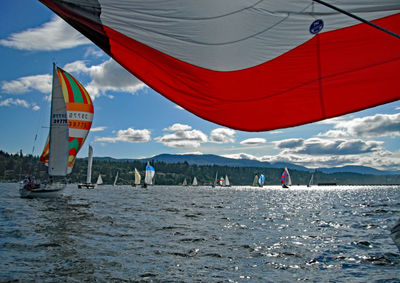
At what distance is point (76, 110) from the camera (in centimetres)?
4759

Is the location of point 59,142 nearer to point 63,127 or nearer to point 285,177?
point 63,127

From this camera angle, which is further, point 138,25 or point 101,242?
point 101,242

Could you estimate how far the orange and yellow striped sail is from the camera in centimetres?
4722

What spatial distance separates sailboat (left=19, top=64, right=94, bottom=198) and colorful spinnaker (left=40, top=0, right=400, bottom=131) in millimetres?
41598

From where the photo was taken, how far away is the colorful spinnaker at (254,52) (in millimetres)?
2992

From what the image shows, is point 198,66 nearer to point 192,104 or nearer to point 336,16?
point 192,104

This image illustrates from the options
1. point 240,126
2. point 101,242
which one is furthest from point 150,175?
point 240,126

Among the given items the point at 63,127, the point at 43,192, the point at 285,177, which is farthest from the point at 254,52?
the point at 285,177

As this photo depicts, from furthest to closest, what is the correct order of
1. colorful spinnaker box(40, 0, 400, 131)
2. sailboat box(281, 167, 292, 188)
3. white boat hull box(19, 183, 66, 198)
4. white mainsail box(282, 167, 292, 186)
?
sailboat box(281, 167, 292, 188)
white mainsail box(282, 167, 292, 186)
white boat hull box(19, 183, 66, 198)
colorful spinnaker box(40, 0, 400, 131)

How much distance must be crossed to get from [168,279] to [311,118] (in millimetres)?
7691

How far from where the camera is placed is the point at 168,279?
9695 millimetres

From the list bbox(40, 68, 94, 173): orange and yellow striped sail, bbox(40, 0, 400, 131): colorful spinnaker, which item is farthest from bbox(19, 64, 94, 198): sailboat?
bbox(40, 0, 400, 131): colorful spinnaker

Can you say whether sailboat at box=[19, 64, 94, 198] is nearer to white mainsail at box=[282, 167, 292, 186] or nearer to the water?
the water

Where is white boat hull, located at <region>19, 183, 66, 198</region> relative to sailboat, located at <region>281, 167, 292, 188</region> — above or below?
below
